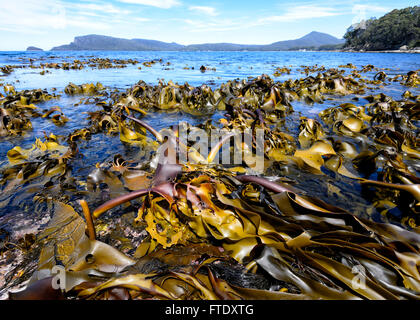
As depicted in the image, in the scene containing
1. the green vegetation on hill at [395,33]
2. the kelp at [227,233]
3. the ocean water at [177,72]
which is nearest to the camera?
the kelp at [227,233]

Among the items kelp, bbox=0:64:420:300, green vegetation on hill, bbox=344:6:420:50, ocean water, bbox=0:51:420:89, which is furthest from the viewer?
green vegetation on hill, bbox=344:6:420:50

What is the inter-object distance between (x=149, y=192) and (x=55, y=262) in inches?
26.0

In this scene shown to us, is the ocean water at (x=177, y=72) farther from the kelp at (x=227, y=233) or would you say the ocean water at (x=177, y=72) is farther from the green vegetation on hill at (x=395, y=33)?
the green vegetation on hill at (x=395, y=33)

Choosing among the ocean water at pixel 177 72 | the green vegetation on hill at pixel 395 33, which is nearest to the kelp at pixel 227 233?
the ocean water at pixel 177 72

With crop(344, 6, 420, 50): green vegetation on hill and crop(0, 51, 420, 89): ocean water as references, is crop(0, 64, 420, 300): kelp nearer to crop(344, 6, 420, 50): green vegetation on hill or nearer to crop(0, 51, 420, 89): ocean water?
crop(0, 51, 420, 89): ocean water

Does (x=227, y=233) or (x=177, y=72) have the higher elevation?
(x=177, y=72)

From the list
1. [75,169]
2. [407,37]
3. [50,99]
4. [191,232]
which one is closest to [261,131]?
[191,232]

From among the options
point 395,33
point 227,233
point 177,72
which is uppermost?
point 395,33

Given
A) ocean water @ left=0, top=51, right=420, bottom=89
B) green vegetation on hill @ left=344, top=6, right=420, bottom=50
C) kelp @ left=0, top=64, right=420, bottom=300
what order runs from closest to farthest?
kelp @ left=0, top=64, right=420, bottom=300, ocean water @ left=0, top=51, right=420, bottom=89, green vegetation on hill @ left=344, top=6, right=420, bottom=50

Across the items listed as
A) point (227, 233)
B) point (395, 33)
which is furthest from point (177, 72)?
point (395, 33)

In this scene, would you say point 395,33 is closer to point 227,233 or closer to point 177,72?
point 177,72

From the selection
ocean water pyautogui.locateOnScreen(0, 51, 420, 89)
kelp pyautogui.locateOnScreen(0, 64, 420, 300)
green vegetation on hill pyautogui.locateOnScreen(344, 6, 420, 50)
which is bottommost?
kelp pyautogui.locateOnScreen(0, 64, 420, 300)

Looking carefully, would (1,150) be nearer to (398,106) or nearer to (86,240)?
(86,240)

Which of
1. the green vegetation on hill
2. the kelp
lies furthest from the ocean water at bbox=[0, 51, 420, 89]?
the green vegetation on hill
